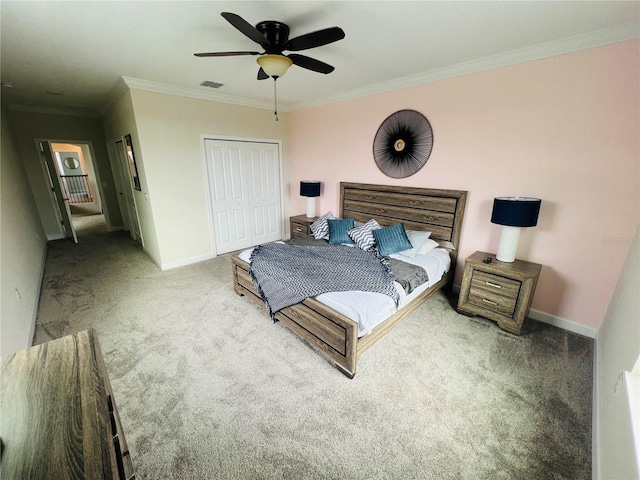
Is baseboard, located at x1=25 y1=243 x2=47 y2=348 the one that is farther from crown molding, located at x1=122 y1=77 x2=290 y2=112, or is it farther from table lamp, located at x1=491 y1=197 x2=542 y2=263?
table lamp, located at x1=491 y1=197 x2=542 y2=263

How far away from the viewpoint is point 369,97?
362cm

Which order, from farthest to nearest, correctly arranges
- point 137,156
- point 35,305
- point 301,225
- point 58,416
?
point 301,225 → point 137,156 → point 35,305 → point 58,416

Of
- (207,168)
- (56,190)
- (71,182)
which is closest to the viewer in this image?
(207,168)

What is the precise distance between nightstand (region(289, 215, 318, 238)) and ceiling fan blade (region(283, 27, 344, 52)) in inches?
108

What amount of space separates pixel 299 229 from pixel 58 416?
3.87 m

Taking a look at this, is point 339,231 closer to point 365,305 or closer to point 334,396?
point 365,305

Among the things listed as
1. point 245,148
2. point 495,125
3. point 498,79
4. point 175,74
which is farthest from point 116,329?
point 498,79

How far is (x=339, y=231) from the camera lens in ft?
11.5

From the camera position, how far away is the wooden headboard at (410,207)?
310 cm

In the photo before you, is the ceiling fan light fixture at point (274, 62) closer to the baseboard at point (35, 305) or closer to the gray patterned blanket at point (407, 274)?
the gray patterned blanket at point (407, 274)

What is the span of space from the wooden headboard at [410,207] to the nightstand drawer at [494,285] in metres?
0.60

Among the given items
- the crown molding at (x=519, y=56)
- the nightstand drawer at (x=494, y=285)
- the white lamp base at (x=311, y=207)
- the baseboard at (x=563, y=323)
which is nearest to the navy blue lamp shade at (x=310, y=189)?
the white lamp base at (x=311, y=207)

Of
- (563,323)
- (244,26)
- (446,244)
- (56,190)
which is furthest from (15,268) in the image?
(563,323)

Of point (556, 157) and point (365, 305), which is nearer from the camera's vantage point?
point (365, 305)
